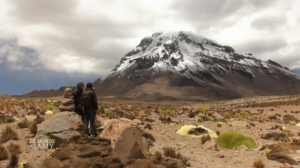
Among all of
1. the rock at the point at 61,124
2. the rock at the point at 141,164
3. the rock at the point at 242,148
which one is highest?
the rock at the point at 61,124

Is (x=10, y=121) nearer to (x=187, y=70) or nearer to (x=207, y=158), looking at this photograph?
(x=207, y=158)

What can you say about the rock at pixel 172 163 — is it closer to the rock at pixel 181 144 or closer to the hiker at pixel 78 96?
the rock at pixel 181 144

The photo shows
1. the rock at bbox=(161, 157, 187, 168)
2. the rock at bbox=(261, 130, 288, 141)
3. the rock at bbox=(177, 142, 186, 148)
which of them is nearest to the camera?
the rock at bbox=(161, 157, 187, 168)

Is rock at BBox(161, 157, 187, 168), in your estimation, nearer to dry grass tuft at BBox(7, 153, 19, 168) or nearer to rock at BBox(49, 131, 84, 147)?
rock at BBox(49, 131, 84, 147)

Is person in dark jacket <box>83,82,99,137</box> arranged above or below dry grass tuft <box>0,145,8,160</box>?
above

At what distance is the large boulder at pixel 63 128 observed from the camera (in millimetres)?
7734

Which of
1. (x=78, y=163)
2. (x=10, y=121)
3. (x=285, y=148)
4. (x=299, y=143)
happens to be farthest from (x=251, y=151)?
(x=10, y=121)

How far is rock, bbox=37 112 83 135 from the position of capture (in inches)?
315

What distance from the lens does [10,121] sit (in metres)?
11.7

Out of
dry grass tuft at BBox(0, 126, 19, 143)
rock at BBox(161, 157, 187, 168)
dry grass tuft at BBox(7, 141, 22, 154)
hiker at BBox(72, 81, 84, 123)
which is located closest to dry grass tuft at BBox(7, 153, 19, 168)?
dry grass tuft at BBox(7, 141, 22, 154)

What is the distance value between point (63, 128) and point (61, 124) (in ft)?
0.85

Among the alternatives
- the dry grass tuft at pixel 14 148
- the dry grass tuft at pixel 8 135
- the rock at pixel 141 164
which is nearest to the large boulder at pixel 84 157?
the rock at pixel 141 164

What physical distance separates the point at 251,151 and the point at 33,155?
8322 mm

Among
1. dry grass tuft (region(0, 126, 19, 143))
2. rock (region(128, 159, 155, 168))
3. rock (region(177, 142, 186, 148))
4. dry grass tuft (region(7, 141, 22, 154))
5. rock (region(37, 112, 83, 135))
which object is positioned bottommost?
rock (region(177, 142, 186, 148))
